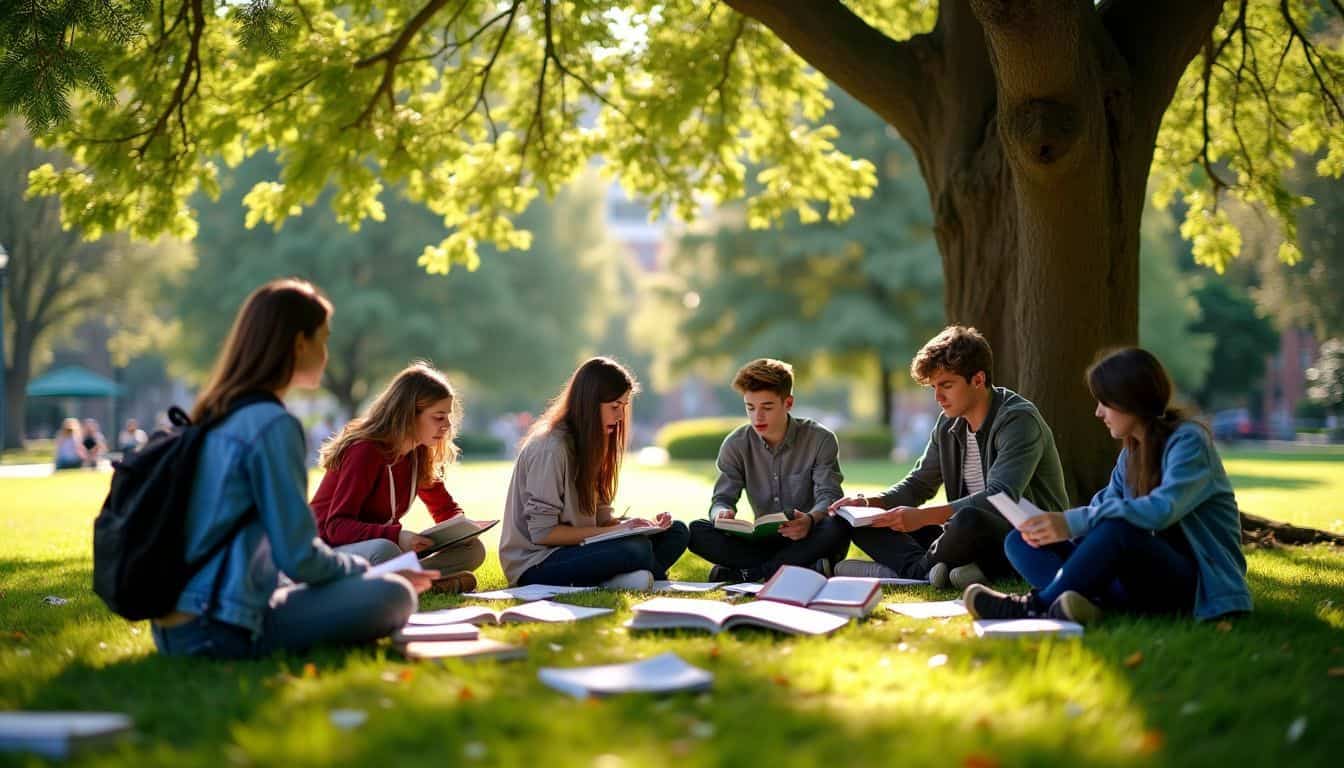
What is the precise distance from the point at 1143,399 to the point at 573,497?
300 centimetres

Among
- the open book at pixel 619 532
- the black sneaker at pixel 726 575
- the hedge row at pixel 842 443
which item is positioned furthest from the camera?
the hedge row at pixel 842 443

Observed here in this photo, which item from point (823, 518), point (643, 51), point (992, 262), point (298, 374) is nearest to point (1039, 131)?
point (992, 262)

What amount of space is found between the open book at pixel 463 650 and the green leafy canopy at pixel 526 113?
4.80m

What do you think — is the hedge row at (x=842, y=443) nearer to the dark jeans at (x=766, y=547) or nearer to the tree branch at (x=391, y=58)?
the tree branch at (x=391, y=58)

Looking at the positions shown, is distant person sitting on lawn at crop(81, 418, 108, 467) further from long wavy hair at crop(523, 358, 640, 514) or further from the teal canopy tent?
long wavy hair at crop(523, 358, 640, 514)

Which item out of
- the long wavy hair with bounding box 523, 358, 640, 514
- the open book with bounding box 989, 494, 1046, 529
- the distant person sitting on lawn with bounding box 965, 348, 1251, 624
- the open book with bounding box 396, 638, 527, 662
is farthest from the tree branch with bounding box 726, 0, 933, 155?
the open book with bounding box 396, 638, 527, 662

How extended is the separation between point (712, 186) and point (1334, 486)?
999 centimetres

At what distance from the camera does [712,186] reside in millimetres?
11984

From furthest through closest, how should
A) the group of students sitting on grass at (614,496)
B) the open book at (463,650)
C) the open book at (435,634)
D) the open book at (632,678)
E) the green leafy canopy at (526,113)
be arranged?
the green leafy canopy at (526,113) < the open book at (435,634) < the open book at (463,650) < the group of students sitting on grass at (614,496) < the open book at (632,678)

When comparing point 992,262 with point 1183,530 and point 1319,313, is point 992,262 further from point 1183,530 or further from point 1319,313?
point 1319,313

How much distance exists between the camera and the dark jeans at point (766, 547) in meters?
6.91

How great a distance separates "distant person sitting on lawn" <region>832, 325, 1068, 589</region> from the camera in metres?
6.30

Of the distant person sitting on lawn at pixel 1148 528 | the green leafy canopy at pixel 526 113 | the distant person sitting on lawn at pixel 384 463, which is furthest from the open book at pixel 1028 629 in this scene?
the green leafy canopy at pixel 526 113

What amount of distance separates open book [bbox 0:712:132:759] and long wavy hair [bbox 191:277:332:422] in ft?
4.11
